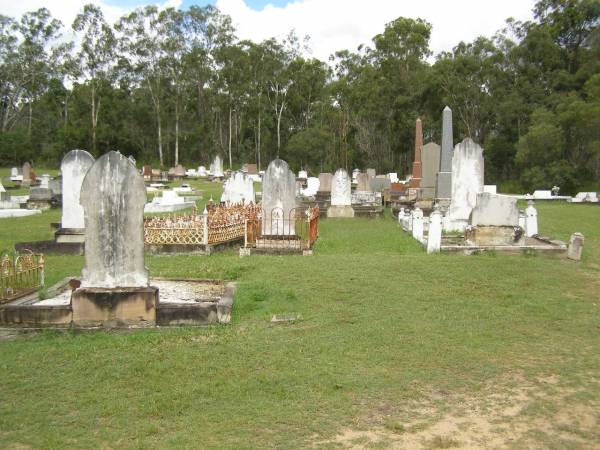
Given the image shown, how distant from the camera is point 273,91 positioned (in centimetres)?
5762

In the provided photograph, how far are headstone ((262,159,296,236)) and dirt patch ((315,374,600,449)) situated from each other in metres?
8.05

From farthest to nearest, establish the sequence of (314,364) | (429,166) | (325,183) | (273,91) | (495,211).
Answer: (273,91), (325,183), (429,166), (495,211), (314,364)

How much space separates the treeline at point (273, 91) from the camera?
3912cm

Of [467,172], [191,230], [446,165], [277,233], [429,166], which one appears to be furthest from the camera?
[429,166]

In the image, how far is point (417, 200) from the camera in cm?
2303

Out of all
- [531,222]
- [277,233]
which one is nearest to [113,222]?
[277,233]

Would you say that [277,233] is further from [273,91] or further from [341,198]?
[273,91]

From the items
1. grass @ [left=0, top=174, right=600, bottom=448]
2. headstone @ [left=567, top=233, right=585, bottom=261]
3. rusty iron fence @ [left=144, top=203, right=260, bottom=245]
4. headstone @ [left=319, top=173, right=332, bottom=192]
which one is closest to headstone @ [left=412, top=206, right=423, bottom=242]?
headstone @ [left=567, top=233, right=585, bottom=261]

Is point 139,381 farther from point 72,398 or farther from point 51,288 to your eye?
point 51,288

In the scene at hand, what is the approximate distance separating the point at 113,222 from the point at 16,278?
2180 millimetres

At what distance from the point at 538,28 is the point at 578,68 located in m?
3.76

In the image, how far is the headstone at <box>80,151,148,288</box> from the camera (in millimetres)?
6859

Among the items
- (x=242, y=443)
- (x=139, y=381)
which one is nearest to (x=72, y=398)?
(x=139, y=381)

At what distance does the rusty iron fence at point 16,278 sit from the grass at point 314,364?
0.78 m
